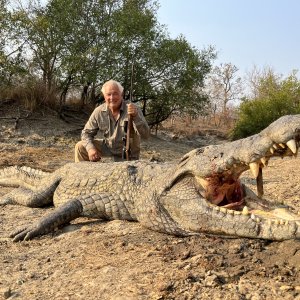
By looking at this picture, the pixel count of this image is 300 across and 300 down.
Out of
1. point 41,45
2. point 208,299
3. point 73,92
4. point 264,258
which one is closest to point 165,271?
point 208,299

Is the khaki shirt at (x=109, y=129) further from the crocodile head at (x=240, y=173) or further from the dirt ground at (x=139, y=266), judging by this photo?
the crocodile head at (x=240, y=173)

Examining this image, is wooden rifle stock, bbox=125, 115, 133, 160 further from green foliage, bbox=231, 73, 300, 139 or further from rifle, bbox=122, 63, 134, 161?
green foliage, bbox=231, 73, 300, 139

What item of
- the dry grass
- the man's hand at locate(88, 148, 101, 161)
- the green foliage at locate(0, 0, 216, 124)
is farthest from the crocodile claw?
the dry grass

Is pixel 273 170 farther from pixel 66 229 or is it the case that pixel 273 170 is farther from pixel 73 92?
pixel 73 92

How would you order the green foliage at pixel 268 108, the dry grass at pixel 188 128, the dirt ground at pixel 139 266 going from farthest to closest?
the dry grass at pixel 188 128 → the green foliage at pixel 268 108 → the dirt ground at pixel 139 266

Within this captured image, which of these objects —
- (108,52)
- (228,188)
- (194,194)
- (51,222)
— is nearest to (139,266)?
(194,194)

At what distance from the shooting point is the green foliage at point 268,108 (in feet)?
64.1

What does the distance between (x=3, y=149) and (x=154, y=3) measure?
1130 centimetres

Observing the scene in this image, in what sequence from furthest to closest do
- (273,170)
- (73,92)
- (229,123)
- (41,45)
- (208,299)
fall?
(229,123)
(73,92)
(41,45)
(273,170)
(208,299)

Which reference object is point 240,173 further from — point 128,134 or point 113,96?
point 113,96

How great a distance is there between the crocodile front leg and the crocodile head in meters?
1.29

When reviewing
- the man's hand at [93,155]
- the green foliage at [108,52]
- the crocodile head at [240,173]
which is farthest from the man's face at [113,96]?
the green foliage at [108,52]

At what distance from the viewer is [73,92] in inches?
741

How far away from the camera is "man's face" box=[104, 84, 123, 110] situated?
671 cm
